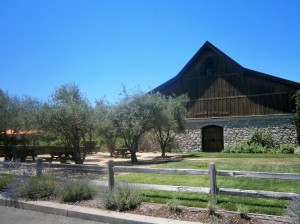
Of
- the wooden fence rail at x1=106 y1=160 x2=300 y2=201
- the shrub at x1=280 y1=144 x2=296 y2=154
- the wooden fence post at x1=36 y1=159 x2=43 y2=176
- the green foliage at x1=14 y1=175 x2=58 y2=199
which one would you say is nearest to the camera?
the wooden fence rail at x1=106 y1=160 x2=300 y2=201

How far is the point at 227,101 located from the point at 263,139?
435 cm

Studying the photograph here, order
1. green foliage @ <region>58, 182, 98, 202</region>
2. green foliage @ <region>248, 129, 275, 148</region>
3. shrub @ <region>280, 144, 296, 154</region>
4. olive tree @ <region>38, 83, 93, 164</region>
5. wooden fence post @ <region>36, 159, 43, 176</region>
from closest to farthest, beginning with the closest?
green foliage @ <region>58, 182, 98, 202</region>
wooden fence post @ <region>36, 159, 43, 176</region>
olive tree @ <region>38, 83, 93, 164</region>
shrub @ <region>280, 144, 296, 154</region>
green foliage @ <region>248, 129, 275, 148</region>

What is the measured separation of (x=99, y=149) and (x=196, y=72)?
12.0 meters

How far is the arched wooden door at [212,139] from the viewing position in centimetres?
2894

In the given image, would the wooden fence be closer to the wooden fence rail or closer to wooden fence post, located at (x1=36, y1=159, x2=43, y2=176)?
the wooden fence rail

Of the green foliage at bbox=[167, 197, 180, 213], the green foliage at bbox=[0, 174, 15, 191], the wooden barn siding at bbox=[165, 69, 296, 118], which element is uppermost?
the wooden barn siding at bbox=[165, 69, 296, 118]

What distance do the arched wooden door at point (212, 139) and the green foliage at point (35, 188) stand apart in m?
22.1

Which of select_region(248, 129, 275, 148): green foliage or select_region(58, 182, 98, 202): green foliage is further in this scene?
select_region(248, 129, 275, 148): green foliage

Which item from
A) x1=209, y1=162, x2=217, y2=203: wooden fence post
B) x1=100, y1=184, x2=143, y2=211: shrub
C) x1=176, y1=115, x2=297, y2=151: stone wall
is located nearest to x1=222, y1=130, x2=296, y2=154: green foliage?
x1=176, y1=115, x2=297, y2=151: stone wall

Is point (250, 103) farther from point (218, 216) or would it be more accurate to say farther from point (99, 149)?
point (218, 216)

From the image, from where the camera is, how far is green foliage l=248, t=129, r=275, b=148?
87.5ft

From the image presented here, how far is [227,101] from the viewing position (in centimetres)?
2839

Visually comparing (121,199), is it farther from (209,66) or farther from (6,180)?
(209,66)

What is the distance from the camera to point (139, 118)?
18.1m
